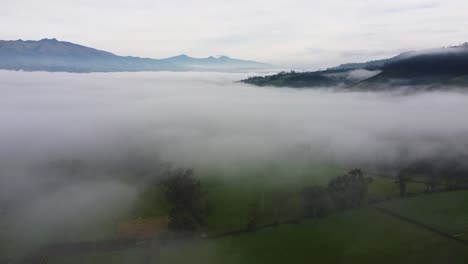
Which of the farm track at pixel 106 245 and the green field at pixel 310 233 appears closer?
Answer: the green field at pixel 310 233

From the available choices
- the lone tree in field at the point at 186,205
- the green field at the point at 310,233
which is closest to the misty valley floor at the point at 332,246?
the green field at the point at 310,233

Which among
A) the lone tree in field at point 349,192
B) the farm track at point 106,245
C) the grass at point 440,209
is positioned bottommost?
the farm track at point 106,245

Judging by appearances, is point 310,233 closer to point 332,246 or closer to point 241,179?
point 332,246

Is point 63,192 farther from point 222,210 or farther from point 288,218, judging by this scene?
point 288,218

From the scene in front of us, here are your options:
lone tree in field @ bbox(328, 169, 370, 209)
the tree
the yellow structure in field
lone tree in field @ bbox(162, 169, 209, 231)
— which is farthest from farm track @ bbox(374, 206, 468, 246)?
the yellow structure in field

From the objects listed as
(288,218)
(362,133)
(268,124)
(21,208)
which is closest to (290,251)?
(288,218)

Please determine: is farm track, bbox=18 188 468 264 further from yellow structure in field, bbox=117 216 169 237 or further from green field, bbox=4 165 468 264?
yellow structure in field, bbox=117 216 169 237

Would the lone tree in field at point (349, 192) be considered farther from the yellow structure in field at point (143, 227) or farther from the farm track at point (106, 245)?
the yellow structure in field at point (143, 227)

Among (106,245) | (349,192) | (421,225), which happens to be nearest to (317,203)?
(349,192)
